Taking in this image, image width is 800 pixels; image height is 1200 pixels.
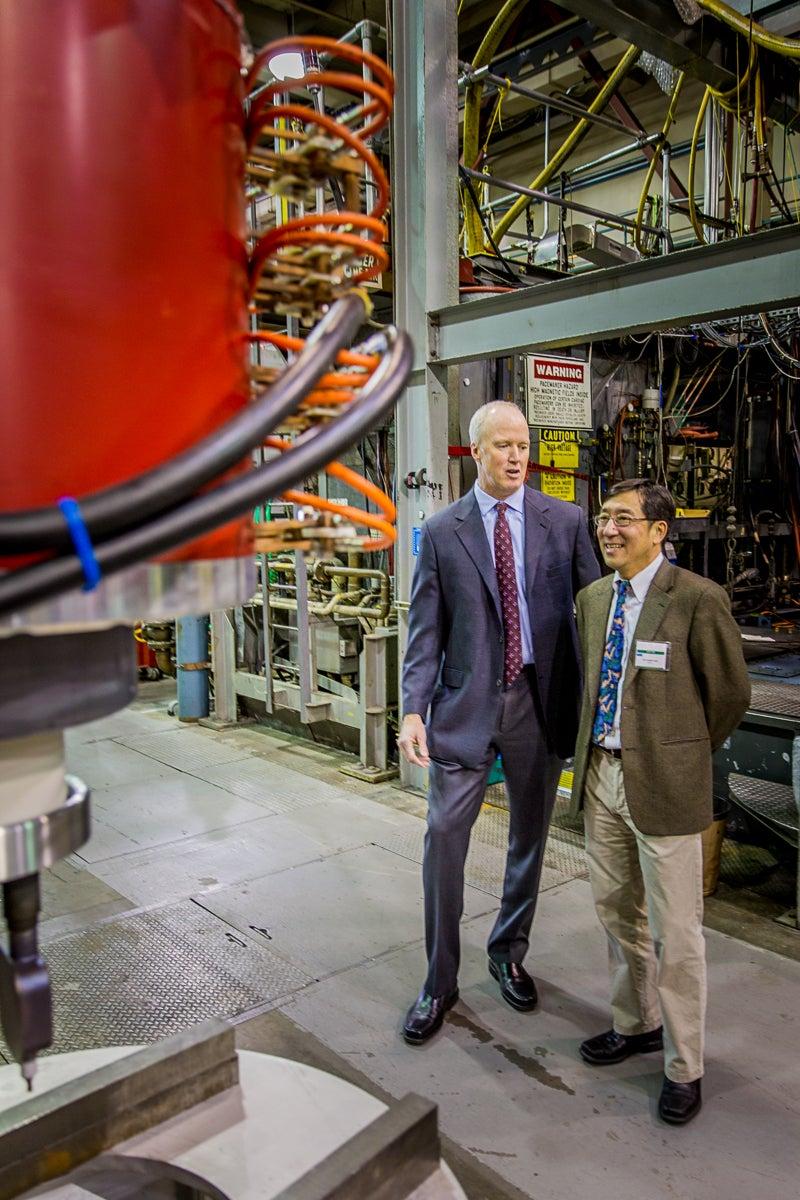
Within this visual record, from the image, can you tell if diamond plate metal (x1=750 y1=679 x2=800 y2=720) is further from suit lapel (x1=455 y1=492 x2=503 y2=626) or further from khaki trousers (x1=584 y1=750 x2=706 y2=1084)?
suit lapel (x1=455 y1=492 x2=503 y2=626)

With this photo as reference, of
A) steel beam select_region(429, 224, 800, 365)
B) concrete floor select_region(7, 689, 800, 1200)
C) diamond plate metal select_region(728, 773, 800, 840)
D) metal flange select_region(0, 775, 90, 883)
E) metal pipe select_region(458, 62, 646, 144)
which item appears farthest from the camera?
metal pipe select_region(458, 62, 646, 144)

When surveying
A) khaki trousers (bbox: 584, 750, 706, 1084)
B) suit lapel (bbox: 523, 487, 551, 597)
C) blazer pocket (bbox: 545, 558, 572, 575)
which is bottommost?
khaki trousers (bbox: 584, 750, 706, 1084)

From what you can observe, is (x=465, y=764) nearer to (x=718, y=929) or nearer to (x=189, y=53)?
(x=718, y=929)

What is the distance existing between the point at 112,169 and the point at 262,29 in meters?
7.21

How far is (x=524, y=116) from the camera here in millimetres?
7992

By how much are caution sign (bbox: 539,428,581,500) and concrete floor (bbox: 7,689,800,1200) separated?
178 cm

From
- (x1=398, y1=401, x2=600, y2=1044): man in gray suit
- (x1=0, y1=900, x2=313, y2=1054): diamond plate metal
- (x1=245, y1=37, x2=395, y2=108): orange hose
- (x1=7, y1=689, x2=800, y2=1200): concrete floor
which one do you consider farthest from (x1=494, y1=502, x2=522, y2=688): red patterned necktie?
(x1=245, y1=37, x2=395, y2=108): orange hose

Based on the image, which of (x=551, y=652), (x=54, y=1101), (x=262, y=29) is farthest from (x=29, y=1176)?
(x=262, y=29)

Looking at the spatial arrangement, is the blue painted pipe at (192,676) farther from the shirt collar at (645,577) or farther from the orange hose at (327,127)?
the orange hose at (327,127)

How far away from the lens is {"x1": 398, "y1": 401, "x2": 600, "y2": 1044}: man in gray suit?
7.79 ft

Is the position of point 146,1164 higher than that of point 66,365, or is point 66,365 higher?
point 66,365

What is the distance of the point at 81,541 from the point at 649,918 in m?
2.04

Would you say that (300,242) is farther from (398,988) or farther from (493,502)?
Answer: (398,988)

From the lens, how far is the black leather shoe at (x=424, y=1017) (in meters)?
2.33
